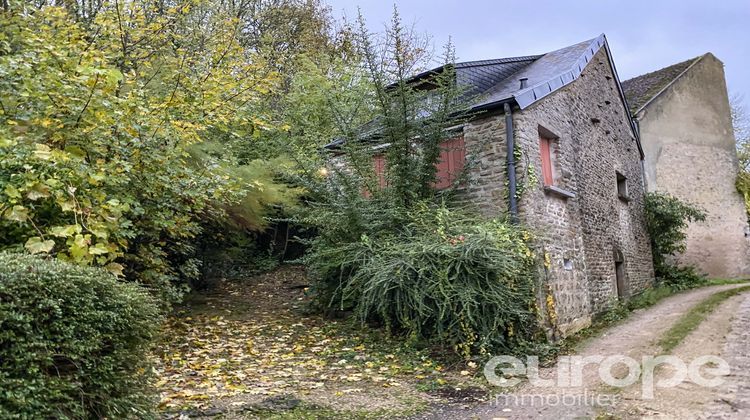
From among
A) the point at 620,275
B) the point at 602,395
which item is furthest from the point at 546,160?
the point at 602,395

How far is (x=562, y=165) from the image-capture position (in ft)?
28.0

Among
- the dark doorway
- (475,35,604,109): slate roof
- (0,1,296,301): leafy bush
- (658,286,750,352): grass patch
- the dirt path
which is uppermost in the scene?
(475,35,604,109): slate roof

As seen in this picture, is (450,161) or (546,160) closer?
(450,161)

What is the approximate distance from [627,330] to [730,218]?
1135cm

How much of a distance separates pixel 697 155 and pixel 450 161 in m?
12.1

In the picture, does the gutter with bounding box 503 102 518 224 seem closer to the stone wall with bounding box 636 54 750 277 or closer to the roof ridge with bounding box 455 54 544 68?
the roof ridge with bounding box 455 54 544 68

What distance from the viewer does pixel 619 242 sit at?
10.7m

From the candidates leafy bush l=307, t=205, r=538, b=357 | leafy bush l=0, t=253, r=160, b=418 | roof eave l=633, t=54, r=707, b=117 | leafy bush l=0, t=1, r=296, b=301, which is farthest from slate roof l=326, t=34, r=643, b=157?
leafy bush l=0, t=253, r=160, b=418

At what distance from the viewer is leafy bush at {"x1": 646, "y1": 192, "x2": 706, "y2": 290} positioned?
13172 mm

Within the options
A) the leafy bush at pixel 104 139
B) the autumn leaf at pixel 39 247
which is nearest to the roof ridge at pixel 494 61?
the leafy bush at pixel 104 139

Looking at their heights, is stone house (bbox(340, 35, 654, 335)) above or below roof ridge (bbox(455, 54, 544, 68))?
below

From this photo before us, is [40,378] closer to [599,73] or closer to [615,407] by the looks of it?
[615,407]

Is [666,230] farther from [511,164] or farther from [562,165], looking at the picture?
[511,164]

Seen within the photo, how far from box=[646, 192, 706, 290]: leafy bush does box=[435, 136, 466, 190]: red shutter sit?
819cm
